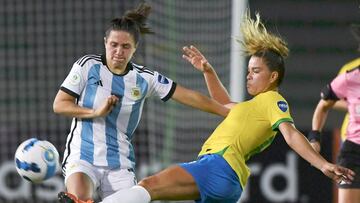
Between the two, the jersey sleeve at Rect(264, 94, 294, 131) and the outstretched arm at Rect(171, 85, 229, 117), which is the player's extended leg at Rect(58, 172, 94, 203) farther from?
the jersey sleeve at Rect(264, 94, 294, 131)

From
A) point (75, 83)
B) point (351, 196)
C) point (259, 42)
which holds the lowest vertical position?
point (351, 196)

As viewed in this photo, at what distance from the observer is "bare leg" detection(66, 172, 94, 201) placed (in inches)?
271

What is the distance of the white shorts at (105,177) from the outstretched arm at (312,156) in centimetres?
112

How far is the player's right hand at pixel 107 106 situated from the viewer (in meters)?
6.73

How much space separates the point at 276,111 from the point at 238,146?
31 cm

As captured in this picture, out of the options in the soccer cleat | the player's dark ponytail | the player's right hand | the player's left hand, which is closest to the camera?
the player's left hand

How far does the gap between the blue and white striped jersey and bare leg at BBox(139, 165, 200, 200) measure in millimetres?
646

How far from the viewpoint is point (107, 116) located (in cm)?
724

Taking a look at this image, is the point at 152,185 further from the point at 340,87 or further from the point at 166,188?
the point at 340,87

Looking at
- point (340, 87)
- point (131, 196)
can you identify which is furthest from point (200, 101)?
point (340, 87)

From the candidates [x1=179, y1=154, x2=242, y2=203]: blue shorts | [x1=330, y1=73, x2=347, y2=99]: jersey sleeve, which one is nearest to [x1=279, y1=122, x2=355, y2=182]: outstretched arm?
[x1=179, y1=154, x2=242, y2=203]: blue shorts

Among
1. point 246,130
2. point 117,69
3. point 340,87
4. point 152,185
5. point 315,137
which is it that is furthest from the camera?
point 340,87

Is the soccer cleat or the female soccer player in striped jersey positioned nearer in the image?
the soccer cleat

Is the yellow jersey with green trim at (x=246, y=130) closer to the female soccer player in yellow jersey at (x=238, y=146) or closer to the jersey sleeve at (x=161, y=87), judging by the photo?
the female soccer player in yellow jersey at (x=238, y=146)
